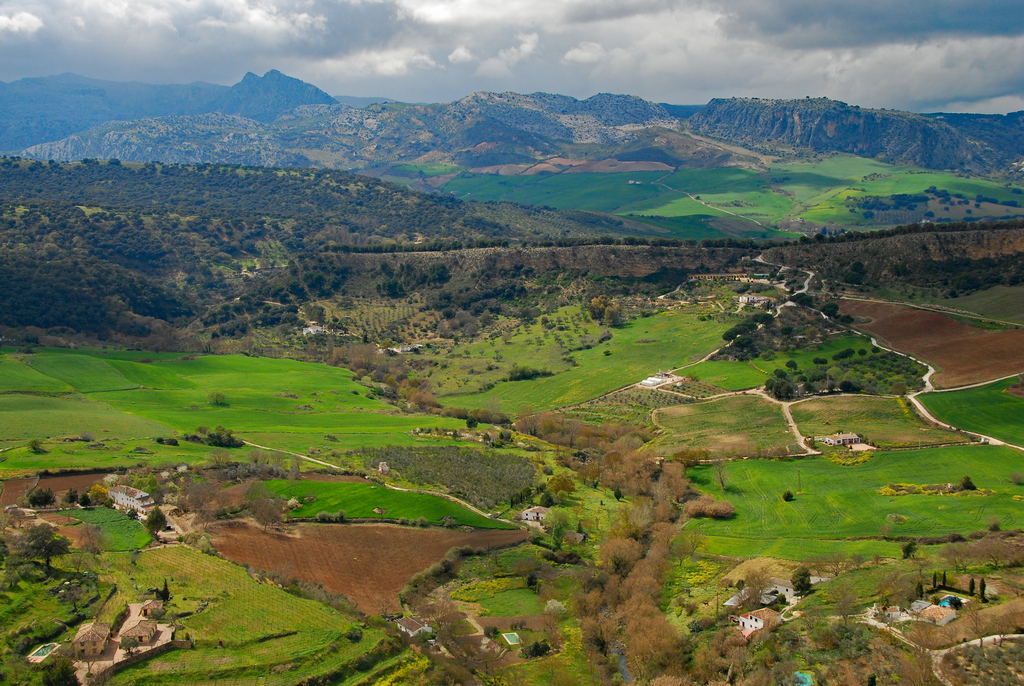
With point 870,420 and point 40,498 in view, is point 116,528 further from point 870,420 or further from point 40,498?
point 870,420

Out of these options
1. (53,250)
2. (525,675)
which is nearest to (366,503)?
(525,675)

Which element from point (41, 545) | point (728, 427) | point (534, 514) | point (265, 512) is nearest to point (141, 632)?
point (41, 545)

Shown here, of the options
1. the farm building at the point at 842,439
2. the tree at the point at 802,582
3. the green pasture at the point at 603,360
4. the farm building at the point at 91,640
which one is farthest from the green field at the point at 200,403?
the tree at the point at 802,582

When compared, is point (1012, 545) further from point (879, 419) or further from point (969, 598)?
point (879, 419)

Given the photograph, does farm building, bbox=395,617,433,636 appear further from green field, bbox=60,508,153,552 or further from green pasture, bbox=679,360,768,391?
green pasture, bbox=679,360,768,391

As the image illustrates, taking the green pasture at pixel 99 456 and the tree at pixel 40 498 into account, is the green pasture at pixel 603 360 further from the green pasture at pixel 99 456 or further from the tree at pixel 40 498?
the tree at pixel 40 498

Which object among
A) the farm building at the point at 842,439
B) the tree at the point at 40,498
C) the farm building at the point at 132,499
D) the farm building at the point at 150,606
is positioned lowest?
the farm building at the point at 842,439
